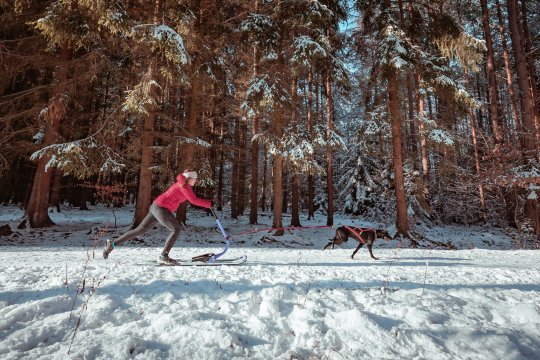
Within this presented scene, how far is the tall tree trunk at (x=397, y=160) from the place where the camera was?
Result: 43.9ft

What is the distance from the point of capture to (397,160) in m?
13.6

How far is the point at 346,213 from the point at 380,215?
6055mm

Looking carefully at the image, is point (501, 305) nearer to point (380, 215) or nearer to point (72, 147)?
point (72, 147)

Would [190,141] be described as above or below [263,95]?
below

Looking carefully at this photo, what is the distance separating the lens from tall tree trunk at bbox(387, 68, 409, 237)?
13.4 metres

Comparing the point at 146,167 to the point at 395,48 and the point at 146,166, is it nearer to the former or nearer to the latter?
the point at 146,166

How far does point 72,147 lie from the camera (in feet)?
34.7

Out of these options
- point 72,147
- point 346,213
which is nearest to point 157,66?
point 72,147

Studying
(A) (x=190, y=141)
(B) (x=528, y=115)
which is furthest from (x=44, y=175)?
(B) (x=528, y=115)

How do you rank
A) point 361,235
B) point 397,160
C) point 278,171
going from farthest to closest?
point 278,171, point 397,160, point 361,235

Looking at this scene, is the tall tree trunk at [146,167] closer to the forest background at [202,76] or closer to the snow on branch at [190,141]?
the forest background at [202,76]

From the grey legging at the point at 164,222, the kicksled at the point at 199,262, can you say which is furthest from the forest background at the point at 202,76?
the kicksled at the point at 199,262

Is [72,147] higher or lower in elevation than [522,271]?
higher

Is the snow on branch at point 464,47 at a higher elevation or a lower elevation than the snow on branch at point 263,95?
higher
